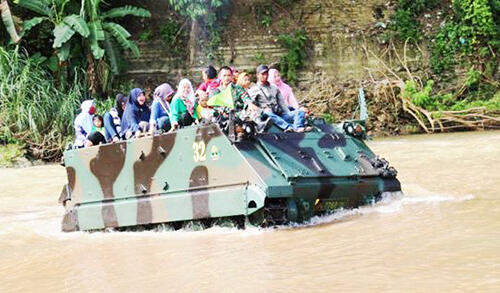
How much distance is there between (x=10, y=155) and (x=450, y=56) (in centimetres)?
1050

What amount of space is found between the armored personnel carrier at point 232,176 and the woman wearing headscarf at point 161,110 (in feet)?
1.08

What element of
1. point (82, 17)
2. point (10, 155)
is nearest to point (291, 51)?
point (82, 17)

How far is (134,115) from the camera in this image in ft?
34.7

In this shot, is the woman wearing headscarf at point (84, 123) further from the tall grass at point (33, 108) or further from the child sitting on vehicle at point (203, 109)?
the tall grass at point (33, 108)

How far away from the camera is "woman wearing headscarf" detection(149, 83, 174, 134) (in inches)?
394

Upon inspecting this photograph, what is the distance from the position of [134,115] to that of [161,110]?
1.65 ft

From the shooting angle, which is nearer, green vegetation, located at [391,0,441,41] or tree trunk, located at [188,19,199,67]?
green vegetation, located at [391,0,441,41]

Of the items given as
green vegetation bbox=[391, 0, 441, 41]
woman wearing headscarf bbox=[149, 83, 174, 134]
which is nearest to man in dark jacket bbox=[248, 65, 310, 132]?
woman wearing headscarf bbox=[149, 83, 174, 134]

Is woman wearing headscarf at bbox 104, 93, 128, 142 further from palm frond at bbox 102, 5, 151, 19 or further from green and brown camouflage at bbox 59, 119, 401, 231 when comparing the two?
palm frond at bbox 102, 5, 151, 19

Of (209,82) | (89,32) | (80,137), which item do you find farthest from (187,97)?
(89,32)

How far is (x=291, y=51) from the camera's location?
21938mm

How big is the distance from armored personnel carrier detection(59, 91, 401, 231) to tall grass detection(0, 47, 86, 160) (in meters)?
9.17

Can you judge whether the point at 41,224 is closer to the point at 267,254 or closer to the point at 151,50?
the point at 267,254

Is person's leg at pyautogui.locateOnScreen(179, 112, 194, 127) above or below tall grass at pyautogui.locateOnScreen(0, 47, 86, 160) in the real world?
above
